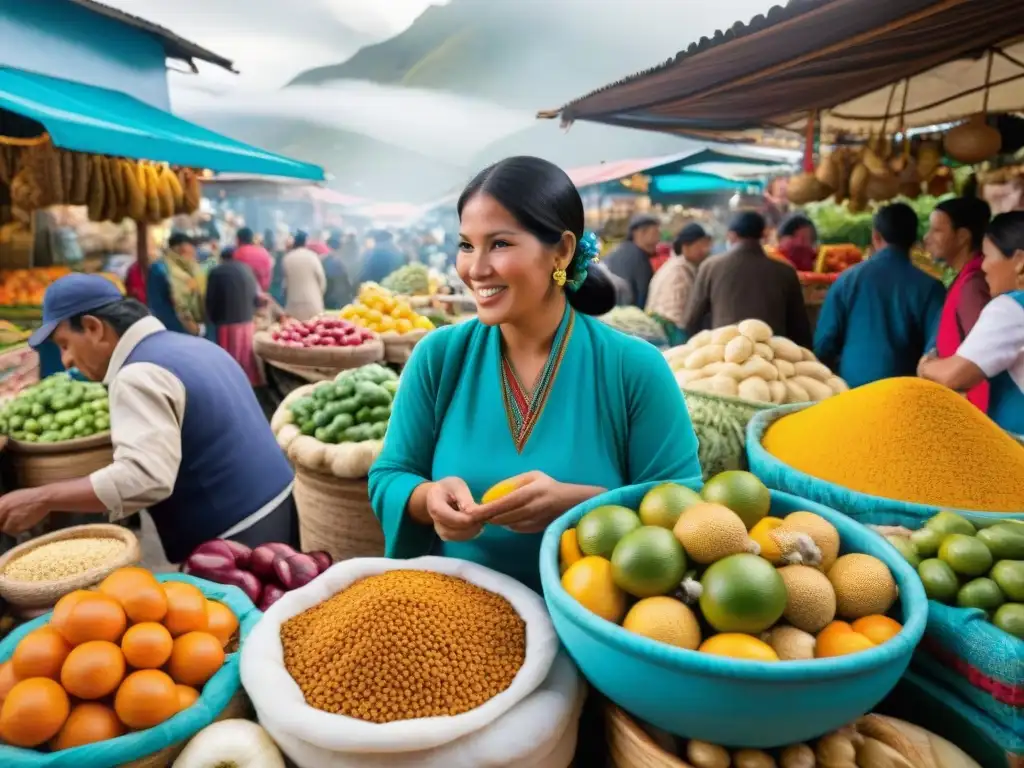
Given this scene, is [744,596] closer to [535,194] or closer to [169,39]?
[535,194]

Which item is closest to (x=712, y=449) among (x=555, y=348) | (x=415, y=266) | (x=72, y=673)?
(x=555, y=348)

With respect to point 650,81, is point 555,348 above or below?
below

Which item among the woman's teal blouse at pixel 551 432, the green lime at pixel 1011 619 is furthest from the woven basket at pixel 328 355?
the green lime at pixel 1011 619

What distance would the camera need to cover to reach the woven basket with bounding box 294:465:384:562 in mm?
3046

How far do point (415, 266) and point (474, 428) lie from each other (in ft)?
25.4

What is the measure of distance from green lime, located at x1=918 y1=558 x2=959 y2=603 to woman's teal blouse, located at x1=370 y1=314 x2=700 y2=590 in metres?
0.47

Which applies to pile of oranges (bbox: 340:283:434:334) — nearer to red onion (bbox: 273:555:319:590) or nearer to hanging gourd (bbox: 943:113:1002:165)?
red onion (bbox: 273:555:319:590)

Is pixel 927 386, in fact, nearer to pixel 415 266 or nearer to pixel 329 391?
pixel 329 391

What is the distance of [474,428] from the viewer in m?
1.53

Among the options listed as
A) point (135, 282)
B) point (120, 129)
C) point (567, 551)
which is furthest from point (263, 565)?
point (135, 282)

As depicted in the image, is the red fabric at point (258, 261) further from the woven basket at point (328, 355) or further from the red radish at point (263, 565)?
the red radish at point (263, 565)

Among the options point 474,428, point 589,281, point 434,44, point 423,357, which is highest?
point 434,44

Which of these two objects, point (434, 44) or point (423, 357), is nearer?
point (423, 357)

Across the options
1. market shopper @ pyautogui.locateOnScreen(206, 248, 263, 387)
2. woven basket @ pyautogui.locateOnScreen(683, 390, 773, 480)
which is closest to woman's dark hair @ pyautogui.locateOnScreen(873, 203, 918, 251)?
woven basket @ pyautogui.locateOnScreen(683, 390, 773, 480)
